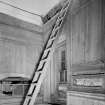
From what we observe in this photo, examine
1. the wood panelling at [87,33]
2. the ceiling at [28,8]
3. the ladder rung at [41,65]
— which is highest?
the ceiling at [28,8]

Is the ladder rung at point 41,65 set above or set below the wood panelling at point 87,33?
below

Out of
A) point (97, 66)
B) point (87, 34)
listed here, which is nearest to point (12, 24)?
point (87, 34)

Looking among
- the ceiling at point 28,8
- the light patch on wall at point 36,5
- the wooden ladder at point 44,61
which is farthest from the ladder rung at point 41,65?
the light patch on wall at point 36,5

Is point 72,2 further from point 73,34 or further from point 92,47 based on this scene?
point 92,47

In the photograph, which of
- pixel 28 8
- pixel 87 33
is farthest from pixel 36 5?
pixel 87 33

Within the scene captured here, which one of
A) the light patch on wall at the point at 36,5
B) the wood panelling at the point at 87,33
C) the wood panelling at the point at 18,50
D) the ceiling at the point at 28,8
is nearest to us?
the wood panelling at the point at 87,33

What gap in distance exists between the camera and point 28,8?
3082 millimetres

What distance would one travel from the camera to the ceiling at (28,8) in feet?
9.34

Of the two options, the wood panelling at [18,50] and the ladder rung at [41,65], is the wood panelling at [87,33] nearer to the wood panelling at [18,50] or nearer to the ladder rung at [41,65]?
the ladder rung at [41,65]

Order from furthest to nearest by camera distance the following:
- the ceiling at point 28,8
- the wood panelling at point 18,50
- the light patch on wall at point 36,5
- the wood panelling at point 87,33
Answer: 1. the light patch on wall at point 36,5
2. the ceiling at point 28,8
3. the wood panelling at point 18,50
4. the wood panelling at point 87,33

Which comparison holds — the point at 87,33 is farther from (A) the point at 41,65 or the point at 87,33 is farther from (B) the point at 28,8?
(B) the point at 28,8

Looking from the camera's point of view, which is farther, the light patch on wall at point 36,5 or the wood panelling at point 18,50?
the light patch on wall at point 36,5

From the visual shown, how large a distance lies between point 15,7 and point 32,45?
0.89 m

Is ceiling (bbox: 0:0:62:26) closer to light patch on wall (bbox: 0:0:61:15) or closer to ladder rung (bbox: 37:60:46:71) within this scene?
light patch on wall (bbox: 0:0:61:15)
